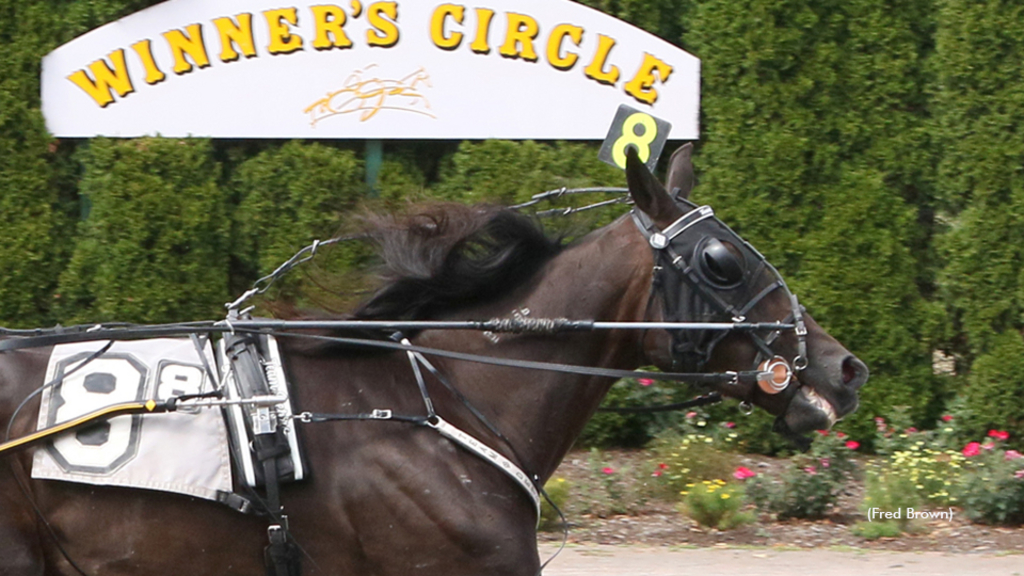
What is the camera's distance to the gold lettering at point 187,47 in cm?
758

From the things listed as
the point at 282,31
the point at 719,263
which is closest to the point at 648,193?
the point at 719,263

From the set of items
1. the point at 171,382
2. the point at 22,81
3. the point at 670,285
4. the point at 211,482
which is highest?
the point at 22,81

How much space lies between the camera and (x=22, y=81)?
7.50m

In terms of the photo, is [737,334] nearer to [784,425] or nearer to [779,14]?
[784,425]

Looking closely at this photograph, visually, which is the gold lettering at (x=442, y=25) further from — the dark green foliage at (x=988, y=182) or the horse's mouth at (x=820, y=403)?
the horse's mouth at (x=820, y=403)

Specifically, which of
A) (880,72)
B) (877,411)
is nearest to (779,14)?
(880,72)

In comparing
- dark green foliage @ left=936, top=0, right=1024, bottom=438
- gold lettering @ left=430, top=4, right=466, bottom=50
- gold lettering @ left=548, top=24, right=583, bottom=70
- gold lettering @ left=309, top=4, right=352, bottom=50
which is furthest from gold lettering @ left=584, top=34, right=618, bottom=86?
dark green foliage @ left=936, top=0, right=1024, bottom=438

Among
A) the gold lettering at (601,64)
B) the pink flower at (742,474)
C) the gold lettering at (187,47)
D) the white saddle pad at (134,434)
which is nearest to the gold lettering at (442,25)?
the gold lettering at (601,64)

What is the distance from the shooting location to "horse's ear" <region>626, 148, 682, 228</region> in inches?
132

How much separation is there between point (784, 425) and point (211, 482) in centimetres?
172

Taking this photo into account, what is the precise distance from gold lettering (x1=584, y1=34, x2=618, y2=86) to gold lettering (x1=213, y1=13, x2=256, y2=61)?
7.38 feet

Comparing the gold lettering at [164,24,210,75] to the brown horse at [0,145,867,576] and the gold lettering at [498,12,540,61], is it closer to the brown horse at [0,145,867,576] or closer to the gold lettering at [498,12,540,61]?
the gold lettering at [498,12,540,61]

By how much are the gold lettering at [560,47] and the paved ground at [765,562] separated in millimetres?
3185

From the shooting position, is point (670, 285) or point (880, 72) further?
point (880, 72)
